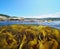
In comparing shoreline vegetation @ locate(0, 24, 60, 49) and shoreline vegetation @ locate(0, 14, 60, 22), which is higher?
shoreline vegetation @ locate(0, 14, 60, 22)

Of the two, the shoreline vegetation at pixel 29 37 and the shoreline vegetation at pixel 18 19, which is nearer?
the shoreline vegetation at pixel 29 37

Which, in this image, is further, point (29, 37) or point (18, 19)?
point (18, 19)

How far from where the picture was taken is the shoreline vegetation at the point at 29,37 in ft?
9.76

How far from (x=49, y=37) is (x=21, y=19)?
3.05 ft

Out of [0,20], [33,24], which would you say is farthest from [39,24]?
[0,20]

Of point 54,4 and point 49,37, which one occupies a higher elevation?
point 54,4

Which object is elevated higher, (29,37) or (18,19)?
(18,19)

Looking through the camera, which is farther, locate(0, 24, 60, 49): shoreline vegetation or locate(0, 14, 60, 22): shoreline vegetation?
locate(0, 14, 60, 22): shoreline vegetation

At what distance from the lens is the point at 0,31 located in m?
3.14

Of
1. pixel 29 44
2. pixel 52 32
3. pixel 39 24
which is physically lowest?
pixel 29 44

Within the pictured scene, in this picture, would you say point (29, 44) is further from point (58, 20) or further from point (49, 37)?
point (58, 20)

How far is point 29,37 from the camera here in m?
2.99

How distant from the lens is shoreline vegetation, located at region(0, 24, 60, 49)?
2.97 m

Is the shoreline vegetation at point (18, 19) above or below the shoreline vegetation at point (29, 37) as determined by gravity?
above
